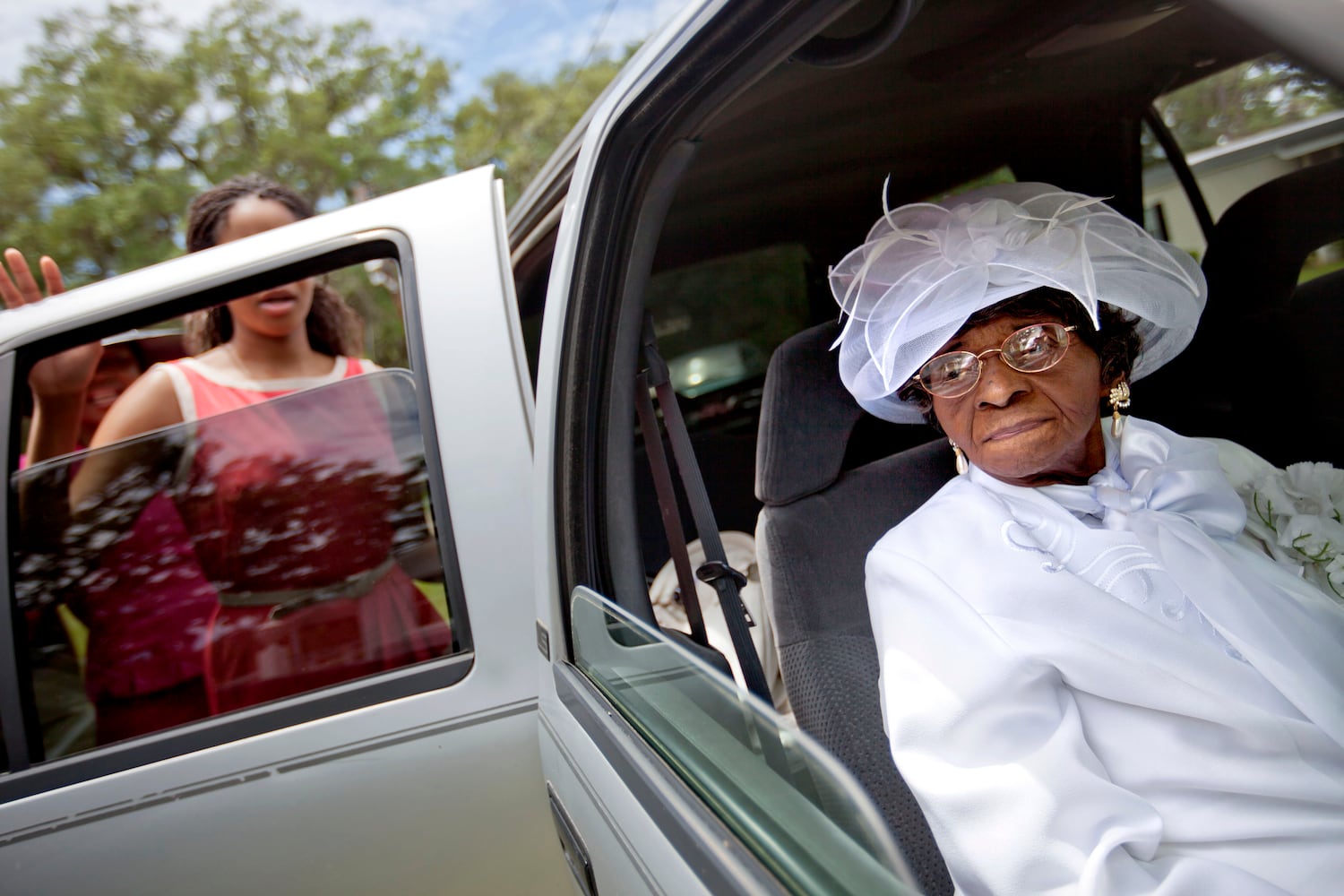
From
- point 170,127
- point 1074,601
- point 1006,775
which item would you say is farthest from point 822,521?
point 170,127

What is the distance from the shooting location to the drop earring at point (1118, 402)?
166 cm

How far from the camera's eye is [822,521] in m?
1.87

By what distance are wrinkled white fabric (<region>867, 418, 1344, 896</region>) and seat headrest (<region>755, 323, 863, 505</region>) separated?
428mm

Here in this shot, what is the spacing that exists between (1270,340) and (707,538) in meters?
1.59

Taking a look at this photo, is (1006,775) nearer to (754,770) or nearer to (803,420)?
(754,770)

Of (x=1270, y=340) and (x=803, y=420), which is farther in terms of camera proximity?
(x=1270, y=340)

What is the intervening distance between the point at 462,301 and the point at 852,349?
2.70 ft

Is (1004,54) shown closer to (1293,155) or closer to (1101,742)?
(1293,155)

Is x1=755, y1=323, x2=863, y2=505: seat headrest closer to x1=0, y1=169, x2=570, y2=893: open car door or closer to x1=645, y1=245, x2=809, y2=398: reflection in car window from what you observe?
x1=0, y1=169, x2=570, y2=893: open car door

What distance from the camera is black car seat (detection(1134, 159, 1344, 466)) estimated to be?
2123 millimetres

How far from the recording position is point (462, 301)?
1930mm

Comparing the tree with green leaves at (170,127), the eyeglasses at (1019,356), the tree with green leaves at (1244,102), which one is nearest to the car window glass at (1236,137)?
the tree with green leaves at (1244,102)

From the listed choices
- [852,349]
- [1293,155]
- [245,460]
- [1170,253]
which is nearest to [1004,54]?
[1293,155]

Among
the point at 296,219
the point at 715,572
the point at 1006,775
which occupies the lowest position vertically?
the point at 1006,775
